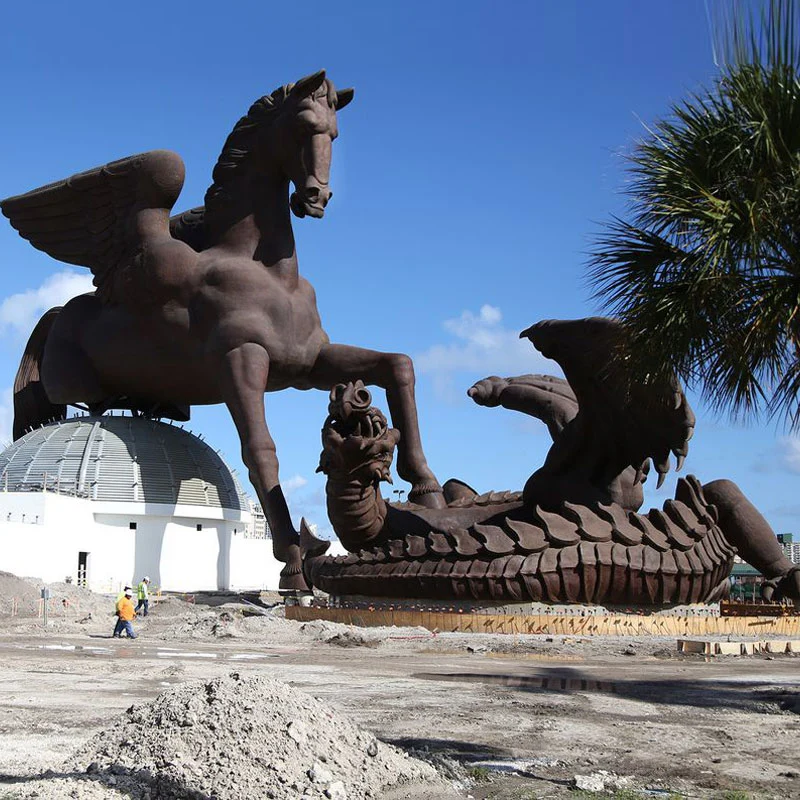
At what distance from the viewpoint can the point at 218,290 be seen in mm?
20250

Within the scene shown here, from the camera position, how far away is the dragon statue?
46.8 feet

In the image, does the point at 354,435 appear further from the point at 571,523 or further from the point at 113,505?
the point at 113,505

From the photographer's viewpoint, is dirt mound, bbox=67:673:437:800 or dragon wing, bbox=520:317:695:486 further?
dragon wing, bbox=520:317:695:486

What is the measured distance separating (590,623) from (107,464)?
18.2 m

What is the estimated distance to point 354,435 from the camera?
14109mm

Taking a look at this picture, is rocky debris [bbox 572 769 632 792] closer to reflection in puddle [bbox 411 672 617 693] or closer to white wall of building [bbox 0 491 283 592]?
reflection in puddle [bbox 411 672 617 693]

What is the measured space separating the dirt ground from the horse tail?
47.1 feet

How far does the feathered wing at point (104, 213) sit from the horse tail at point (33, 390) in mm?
3936

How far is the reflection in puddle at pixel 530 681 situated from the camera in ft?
29.3

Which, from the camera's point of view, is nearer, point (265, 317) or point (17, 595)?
point (265, 317)

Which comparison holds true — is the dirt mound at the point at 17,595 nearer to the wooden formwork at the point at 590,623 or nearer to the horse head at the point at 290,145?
the horse head at the point at 290,145

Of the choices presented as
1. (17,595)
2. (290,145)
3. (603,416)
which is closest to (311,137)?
(290,145)

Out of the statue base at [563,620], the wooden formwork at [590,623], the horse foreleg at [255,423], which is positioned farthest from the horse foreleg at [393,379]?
the wooden formwork at [590,623]

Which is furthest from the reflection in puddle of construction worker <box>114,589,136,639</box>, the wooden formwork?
construction worker <box>114,589,136,639</box>
